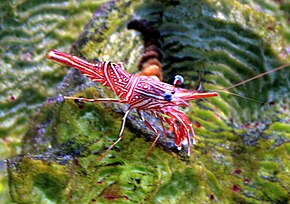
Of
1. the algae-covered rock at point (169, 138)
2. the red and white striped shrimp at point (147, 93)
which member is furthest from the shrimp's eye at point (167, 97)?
the algae-covered rock at point (169, 138)

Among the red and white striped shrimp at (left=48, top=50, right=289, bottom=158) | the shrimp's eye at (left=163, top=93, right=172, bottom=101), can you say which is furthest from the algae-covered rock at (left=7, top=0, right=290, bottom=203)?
the shrimp's eye at (left=163, top=93, right=172, bottom=101)

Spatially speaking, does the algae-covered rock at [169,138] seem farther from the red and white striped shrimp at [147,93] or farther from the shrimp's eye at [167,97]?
the shrimp's eye at [167,97]

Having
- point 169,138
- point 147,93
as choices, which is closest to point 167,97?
point 147,93

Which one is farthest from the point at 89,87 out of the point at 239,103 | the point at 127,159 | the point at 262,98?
the point at 262,98

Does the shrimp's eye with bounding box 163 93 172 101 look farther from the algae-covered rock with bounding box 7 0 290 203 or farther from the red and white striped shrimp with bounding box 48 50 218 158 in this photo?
the algae-covered rock with bounding box 7 0 290 203

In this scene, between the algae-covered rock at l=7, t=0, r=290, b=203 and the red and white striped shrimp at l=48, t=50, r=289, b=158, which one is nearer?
the algae-covered rock at l=7, t=0, r=290, b=203

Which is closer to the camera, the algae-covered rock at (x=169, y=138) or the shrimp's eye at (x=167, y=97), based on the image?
the algae-covered rock at (x=169, y=138)
